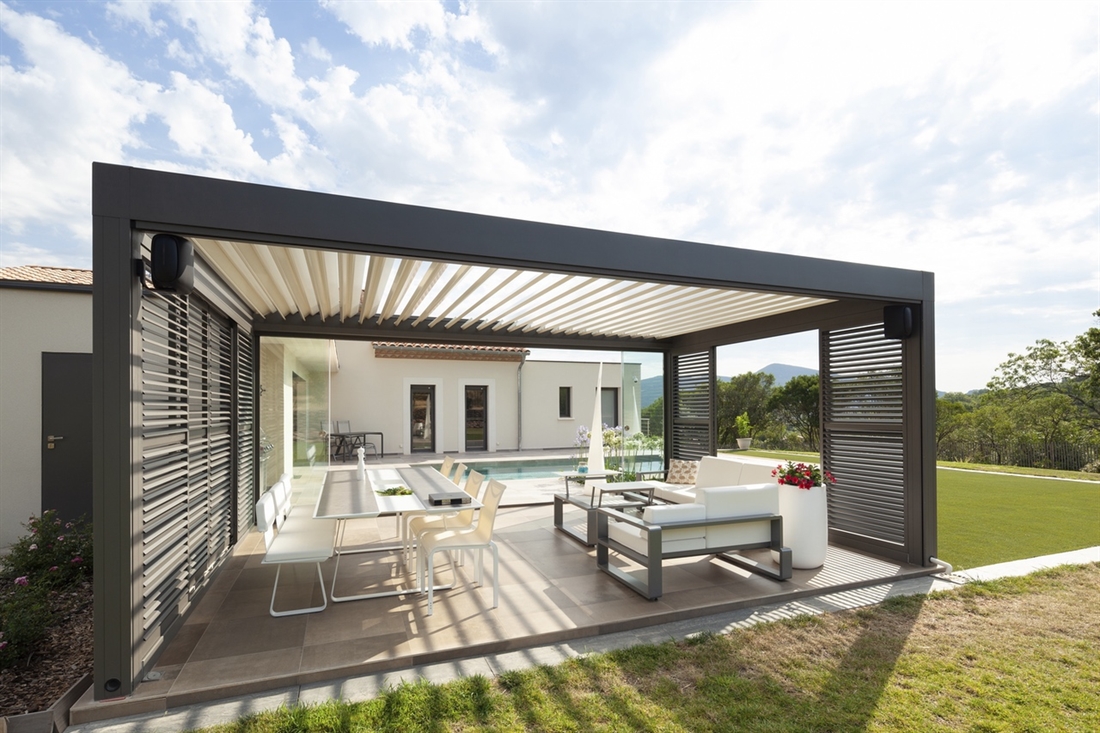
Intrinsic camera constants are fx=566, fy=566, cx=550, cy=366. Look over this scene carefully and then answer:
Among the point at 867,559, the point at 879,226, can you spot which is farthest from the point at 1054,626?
the point at 879,226

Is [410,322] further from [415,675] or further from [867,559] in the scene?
[867,559]

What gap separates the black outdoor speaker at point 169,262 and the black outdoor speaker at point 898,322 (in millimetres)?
5616

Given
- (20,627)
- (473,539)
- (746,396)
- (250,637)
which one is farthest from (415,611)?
(746,396)

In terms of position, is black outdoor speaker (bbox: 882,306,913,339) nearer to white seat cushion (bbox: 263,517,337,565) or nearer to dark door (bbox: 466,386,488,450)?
white seat cushion (bbox: 263,517,337,565)

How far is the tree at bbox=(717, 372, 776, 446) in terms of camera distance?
2511 centimetres

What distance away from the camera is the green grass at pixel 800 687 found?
9.02ft

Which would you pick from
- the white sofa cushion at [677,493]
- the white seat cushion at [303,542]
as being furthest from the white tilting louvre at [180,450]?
the white sofa cushion at [677,493]

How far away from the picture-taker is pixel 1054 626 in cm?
390

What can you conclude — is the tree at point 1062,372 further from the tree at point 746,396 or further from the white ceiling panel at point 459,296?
the white ceiling panel at point 459,296

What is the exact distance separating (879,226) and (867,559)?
927cm

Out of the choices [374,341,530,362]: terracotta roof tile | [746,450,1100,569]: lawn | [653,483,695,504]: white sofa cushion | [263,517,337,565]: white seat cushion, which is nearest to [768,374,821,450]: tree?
[746,450,1100,569]: lawn

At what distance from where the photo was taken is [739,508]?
484cm

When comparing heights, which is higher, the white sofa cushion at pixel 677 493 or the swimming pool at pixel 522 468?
the white sofa cushion at pixel 677 493

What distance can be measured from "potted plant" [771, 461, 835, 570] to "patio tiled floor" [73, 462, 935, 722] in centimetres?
15
